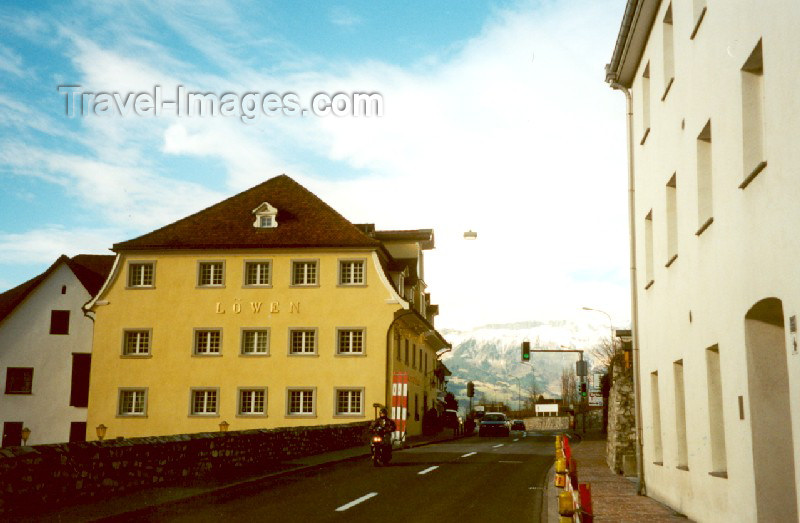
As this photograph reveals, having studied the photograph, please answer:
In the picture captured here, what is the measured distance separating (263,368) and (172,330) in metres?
5.42

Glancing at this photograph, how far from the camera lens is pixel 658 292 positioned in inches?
616

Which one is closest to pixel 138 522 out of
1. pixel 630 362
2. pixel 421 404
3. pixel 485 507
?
pixel 485 507

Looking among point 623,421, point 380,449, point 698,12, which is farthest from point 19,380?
point 698,12

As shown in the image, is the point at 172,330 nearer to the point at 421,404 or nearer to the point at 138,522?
the point at 421,404

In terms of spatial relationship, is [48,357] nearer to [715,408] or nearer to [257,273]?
[257,273]

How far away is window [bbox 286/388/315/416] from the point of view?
4262 cm

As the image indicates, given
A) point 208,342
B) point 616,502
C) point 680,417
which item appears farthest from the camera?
point 208,342

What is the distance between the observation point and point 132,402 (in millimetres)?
44312

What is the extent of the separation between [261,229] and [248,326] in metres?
5.27

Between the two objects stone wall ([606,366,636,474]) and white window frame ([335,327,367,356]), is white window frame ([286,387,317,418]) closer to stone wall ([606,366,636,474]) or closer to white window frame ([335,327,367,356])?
white window frame ([335,327,367,356])

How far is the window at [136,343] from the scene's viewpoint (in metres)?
44.8

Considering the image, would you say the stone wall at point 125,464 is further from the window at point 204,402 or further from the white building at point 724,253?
the window at point 204,402

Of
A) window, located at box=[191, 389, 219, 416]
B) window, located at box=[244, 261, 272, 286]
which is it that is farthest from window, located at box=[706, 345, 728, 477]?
window, located at box=[191, 389, 219, 416]

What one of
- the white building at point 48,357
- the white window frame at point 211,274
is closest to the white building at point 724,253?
the white window frame at point 211,274
